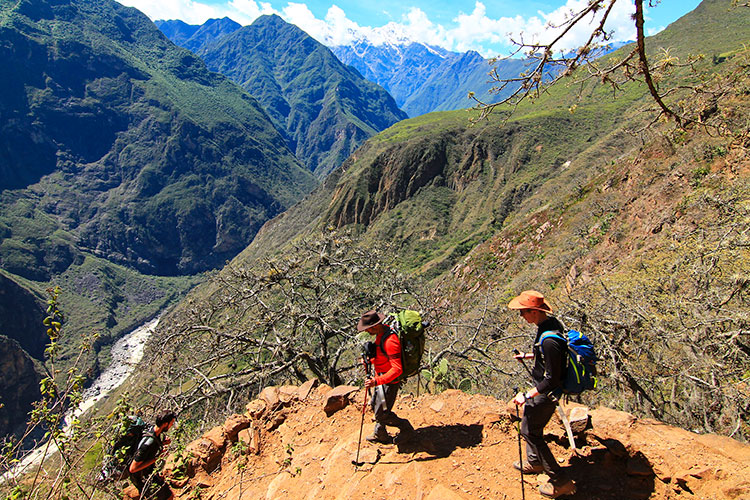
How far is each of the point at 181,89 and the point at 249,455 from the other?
22987 centimetres

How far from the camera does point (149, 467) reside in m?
4.32

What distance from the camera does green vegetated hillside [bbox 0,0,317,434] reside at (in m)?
110

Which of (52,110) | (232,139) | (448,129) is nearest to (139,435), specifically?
(448,129)

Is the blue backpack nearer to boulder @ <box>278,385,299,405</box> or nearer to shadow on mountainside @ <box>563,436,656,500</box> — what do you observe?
shadow on mountainside @ <box>563,436,656,500</box>

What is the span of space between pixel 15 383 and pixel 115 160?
13084cm

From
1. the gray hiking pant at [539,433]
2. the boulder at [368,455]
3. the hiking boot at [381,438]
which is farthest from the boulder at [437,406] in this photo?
the gray hiking pant at [539,433]

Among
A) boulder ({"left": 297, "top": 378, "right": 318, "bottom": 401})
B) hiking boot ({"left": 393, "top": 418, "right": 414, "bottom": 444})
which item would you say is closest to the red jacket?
hiking boot ({"left": 393, "top": 418, "right": 414, "bottom": 444})

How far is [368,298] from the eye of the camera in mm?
8273

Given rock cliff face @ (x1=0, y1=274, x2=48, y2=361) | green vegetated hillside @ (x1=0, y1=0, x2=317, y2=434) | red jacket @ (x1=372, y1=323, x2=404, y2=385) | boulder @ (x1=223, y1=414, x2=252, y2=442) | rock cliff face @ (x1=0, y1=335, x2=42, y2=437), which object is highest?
green vegetated hillside @ (x1=0, y1=0, x2=317, y2=434)

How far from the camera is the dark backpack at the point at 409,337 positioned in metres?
3.76

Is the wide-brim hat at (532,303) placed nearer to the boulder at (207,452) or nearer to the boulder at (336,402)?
the boulder at (336,402)

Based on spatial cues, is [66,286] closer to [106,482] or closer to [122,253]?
[122,253]

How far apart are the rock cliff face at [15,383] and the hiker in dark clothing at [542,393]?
68679 millimetres

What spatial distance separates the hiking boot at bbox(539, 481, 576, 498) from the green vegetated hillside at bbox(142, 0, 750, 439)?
1.98 meters
